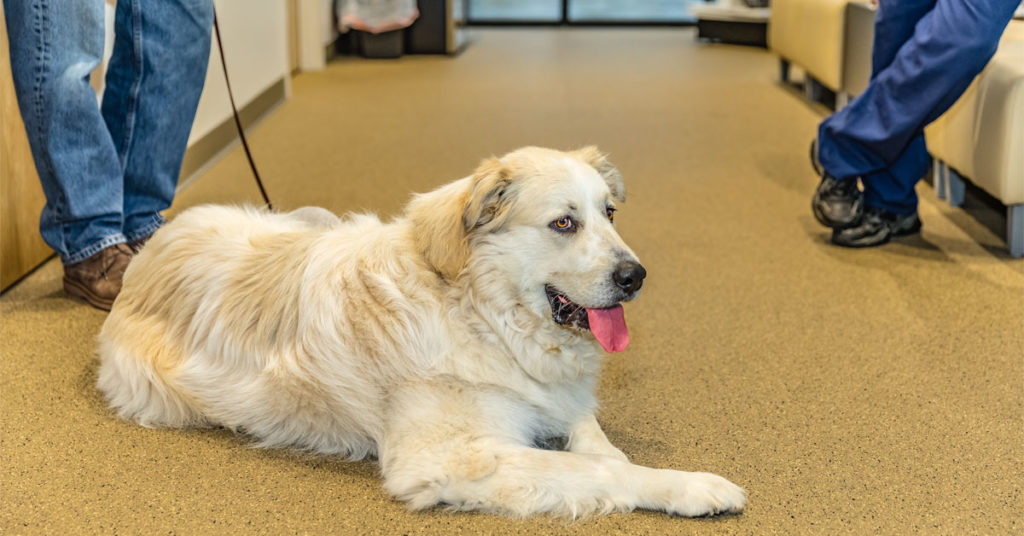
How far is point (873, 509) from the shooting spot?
1.67 m

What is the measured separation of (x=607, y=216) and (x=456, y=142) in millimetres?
2750

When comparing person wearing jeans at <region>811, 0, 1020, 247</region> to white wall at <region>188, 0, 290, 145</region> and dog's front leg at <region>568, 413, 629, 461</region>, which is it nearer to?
dog's front leg at <region>568, 413, 629, 461</region>

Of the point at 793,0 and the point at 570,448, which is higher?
the point at 793,0

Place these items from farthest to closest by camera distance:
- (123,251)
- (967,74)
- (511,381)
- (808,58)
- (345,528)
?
1. (808,58)
2. (967,74)
3. (123,251)
4. (511,381)
5. (345,528)

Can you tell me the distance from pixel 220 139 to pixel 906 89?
8.61 ft

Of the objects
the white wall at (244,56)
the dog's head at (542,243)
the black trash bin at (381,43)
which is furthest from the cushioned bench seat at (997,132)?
the black trash bin at (381,43)

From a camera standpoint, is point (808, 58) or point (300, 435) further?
point (808, 58)

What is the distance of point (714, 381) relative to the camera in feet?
7.18

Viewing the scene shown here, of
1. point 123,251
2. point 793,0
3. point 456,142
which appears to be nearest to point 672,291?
point 123,251

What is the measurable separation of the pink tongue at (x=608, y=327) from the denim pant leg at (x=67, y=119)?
139 cm

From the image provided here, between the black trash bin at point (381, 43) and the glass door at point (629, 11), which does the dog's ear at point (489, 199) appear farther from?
the glass door at point (629, 11)

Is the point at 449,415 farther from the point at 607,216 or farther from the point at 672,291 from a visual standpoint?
the point at 672,291

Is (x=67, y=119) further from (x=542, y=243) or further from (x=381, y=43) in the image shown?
(x=381, y=43)

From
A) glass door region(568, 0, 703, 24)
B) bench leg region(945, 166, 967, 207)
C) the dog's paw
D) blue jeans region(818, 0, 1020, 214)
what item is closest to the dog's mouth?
the dog's paw
